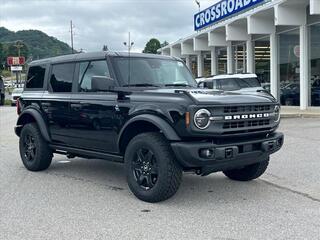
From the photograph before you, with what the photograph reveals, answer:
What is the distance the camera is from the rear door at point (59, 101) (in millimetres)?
7070

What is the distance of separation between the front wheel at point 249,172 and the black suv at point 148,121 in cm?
2

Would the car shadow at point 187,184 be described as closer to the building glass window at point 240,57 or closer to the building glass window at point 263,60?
the building glass window at point 263,60

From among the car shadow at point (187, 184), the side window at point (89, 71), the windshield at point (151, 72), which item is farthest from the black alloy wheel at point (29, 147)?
the windshield at point (151, 72)

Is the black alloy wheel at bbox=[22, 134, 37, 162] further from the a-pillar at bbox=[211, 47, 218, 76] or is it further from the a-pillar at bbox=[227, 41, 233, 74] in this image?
the a-pillar at bbox=[211, 47, 218, 76]

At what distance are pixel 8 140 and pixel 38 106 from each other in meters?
5.51

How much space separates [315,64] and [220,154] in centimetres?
1549

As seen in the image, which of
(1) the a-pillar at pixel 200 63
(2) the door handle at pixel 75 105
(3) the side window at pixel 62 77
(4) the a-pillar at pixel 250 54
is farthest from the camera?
(1) the a-pillar at pixel 200 63

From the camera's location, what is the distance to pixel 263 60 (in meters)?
23.6

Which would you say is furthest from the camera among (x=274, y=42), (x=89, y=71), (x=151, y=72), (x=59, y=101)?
(x=274, y=42)

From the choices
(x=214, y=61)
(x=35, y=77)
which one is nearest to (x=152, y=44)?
(x=214, y=61)

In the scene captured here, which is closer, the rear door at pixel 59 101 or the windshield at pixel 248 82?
the rear door at pixel 59 101

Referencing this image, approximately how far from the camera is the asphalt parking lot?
15.2 feet

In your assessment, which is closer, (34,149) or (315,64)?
(34,149)

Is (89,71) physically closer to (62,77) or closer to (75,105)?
(75,105)
